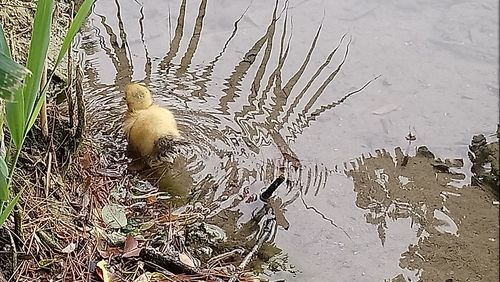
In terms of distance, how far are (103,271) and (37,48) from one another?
2.49 ft

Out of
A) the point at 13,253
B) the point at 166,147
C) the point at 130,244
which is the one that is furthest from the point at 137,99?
the point at 13,253

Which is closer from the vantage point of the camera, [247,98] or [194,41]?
[247,98]

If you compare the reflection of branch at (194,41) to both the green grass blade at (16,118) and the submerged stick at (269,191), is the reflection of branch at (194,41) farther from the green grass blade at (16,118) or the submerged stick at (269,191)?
the green grass blade at (16,118)

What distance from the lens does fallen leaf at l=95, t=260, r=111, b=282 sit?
2.05 meters

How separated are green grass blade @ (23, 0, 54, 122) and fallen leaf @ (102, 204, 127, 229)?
0.72 metres

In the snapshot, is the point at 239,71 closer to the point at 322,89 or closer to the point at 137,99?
the point at 322,89

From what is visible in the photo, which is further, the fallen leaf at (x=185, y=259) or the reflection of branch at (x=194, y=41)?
the reflection of branch at (x=194, y=41)

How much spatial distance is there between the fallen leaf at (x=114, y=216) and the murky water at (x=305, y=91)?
0.27 m

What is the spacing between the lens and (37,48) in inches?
63.3

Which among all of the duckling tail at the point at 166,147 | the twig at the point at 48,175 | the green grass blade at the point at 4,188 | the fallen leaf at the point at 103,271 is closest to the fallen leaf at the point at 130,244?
the fallen leaf at the point at 103,271

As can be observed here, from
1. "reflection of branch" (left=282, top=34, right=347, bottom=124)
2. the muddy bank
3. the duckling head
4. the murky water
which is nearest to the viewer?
the muddy bank

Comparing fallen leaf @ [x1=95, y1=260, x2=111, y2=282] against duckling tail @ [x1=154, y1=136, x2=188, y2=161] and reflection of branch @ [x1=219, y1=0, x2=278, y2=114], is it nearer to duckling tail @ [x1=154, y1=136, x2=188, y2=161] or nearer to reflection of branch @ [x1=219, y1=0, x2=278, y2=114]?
duckling tail @ [x1=154, y1=136, x2=188, y2=161]

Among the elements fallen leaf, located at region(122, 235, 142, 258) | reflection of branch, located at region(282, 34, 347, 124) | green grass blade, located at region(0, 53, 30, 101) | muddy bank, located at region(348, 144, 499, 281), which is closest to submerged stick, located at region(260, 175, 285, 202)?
muddy bank, located at region(348, 144, 499, 281)

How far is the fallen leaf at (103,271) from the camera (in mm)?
2049
